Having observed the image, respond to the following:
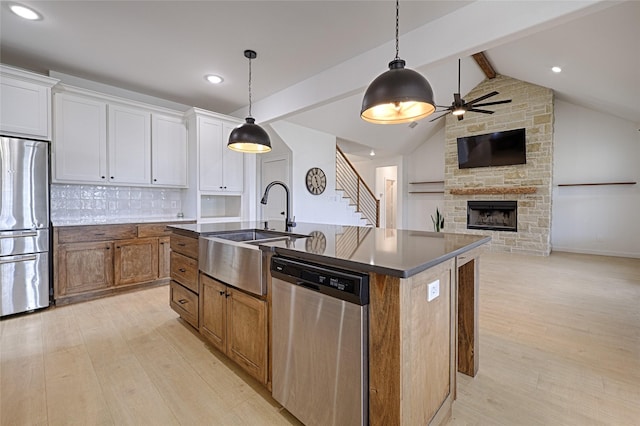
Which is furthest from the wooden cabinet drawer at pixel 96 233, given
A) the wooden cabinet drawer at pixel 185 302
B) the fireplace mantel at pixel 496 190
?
the fireplace mantel at pixel 496 190

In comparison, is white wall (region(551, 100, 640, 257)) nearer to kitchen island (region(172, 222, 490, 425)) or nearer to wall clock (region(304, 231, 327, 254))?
kitchen island (region(172, 222, 490, 425))

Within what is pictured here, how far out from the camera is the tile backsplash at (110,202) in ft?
11.9

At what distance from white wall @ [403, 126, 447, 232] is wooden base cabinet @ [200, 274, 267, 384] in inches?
279

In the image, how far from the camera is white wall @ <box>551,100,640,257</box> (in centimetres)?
560

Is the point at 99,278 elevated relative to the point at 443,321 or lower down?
lower down

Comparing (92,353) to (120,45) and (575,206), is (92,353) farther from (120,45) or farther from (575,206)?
(575,206)

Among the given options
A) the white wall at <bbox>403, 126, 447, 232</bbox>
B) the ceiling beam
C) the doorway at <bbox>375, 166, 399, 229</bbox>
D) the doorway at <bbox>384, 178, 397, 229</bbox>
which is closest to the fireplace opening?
the white wall at <bbox>403, 126, 447, 232</bbox>

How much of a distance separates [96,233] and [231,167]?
2052mm

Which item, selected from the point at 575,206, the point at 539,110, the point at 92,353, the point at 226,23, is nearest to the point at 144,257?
the point at 92,353

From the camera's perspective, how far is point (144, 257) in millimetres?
3730

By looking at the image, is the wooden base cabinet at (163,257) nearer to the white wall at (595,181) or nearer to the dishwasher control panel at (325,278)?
the dishwasher control panel at (325,278)

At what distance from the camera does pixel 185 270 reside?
2508 millimetres

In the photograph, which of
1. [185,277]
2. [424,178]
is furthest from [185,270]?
[424,178]

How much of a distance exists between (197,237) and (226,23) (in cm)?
196
